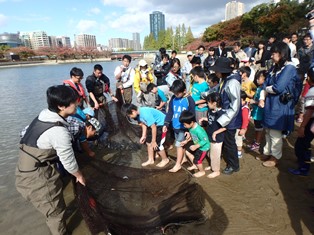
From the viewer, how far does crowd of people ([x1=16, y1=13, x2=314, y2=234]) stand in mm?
2068

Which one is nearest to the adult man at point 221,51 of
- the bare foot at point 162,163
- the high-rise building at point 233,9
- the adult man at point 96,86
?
the adult man at point 96,86

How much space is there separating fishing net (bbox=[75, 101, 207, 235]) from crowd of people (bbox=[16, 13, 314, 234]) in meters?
0.35

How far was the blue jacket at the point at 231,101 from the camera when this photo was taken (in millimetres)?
3057

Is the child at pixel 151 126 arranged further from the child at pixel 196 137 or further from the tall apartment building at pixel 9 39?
the tall apartment building at pixel 9 39

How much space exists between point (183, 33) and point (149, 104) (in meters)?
74.3

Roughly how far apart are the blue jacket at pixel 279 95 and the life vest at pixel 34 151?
301 centimetres

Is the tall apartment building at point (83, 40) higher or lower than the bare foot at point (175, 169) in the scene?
higher

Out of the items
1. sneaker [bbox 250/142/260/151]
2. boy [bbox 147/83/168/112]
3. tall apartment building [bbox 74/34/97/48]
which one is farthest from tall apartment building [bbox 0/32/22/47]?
sneaker [bbox 250/142/260/151]

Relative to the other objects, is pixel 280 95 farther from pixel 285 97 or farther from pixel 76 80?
pixel 76 80

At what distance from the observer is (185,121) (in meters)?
3.27

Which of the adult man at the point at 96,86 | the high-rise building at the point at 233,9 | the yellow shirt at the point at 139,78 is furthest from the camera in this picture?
the high-rise building at the point at 233,9

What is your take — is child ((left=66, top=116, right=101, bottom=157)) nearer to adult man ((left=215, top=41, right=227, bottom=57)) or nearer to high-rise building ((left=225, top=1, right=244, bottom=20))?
adult man ((left=215, top=41, right=227, bottom=57))

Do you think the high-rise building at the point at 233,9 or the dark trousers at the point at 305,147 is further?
the high-rise building at the point at 233,9

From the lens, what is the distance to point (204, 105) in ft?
13.8
